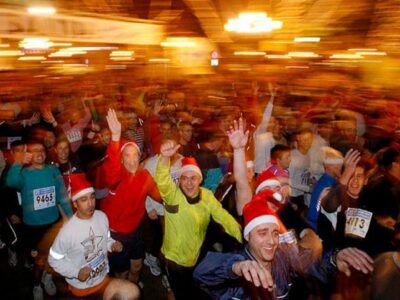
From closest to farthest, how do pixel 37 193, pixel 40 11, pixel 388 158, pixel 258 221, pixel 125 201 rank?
pixel 40 11 → pixel 258 221 → pixel 388 158 → pixel 125 201 → pixel 37 193

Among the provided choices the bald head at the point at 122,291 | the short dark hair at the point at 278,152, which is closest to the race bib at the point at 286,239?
the bald head at the point at 122,291

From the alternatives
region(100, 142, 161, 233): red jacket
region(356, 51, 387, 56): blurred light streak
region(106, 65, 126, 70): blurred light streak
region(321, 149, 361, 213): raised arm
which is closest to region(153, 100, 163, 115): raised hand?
region(100, 142, 161, 233): red jacket

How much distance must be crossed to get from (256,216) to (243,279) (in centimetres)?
58

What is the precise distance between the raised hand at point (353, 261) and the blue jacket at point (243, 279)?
0.36 feet

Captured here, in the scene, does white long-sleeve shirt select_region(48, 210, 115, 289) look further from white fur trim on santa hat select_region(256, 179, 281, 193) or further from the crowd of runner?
white fur trim on santa hat select_region(256, 179, 281, 193)

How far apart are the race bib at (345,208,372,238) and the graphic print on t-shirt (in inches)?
78.8

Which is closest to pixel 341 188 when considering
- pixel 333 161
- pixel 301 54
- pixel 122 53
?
pixel 333 161

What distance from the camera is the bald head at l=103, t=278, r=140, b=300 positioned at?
9.35ft

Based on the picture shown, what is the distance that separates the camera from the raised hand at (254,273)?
2316 mm

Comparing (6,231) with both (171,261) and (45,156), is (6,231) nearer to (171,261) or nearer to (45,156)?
(45,156)

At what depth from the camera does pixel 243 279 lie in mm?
2469

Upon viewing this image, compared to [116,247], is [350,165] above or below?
above

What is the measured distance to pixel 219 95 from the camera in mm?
11227

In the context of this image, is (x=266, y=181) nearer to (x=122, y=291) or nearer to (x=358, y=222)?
(x=358, y=222)
